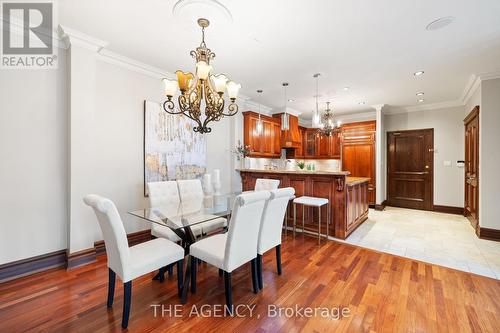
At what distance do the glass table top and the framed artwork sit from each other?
3.32ft

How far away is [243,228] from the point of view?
1880mm

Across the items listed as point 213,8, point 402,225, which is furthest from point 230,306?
point 402,225

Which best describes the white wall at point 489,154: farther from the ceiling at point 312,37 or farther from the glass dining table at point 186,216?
the glass dining table at point 186,216

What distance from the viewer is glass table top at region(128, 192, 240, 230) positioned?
2055 mm

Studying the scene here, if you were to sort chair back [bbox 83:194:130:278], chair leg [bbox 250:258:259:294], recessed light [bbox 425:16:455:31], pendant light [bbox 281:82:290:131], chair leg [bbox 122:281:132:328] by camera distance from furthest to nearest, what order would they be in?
pendant light [bbox 281:82:290:131], recessed light [bbox 425:16:455:31], chair leg [bbox 250:258:259:294], chair leg [bbox 122:281:132:328], chair back [bbox 83:194:130:278]

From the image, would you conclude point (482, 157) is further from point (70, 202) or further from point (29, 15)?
point (29, 15)

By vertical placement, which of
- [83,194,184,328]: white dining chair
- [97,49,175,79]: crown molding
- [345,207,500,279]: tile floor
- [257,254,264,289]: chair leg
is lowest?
[345,207,500,279]: tile floor

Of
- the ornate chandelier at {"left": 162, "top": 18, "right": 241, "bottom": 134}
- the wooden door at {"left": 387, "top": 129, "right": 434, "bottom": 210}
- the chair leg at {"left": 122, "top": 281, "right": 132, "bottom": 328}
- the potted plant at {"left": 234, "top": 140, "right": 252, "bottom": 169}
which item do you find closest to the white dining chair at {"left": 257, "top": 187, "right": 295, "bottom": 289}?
the ornate chandelier at {"left": 162, "top": 18, "right": 241, "bottom": 134}

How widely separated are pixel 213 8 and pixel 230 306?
8.70ft

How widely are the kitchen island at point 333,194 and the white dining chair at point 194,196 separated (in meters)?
1.58

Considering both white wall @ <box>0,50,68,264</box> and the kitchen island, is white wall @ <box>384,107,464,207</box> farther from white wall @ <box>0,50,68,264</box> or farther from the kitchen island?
white wall @ <box>0,50,68,264</box>

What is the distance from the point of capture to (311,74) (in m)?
3.69

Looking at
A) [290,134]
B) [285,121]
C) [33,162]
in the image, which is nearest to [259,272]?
[285,121]

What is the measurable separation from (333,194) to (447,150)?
393cm
